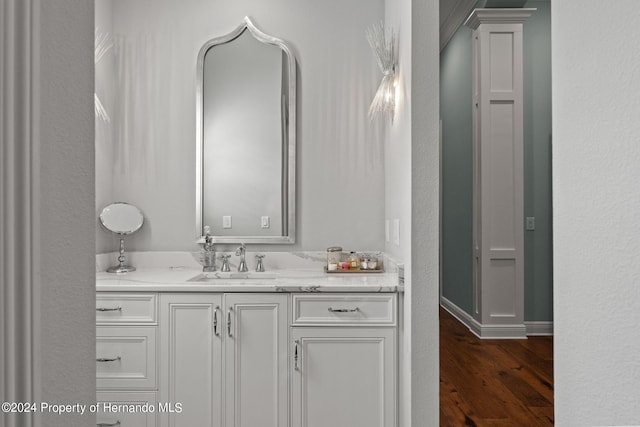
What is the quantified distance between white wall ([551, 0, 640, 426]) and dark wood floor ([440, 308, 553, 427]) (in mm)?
1832

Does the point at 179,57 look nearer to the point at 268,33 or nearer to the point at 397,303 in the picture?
the point at 268,33

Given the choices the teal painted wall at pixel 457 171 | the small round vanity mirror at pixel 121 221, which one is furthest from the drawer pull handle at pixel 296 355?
the teal painted wall at pixel 457 171

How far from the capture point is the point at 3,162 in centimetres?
43

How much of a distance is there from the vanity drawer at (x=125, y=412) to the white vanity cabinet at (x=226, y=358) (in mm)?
75

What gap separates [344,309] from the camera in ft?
7.13

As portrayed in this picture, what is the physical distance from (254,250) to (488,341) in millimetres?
2403

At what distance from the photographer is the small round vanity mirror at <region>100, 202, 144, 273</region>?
2.72 m

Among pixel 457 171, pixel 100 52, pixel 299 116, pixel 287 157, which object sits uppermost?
pixel 100 52

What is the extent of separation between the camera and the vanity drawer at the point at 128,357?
2184mm

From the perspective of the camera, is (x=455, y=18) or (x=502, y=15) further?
(x=455, y=18)

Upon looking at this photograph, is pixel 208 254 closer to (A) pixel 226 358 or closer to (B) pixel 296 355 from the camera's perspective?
(A) pixel 226 358

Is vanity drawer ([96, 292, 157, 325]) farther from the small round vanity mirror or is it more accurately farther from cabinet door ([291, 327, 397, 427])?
cabinet door ([291, 327, 397, 427])

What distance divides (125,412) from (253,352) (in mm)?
692

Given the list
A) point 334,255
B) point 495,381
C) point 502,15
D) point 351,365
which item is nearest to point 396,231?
point 334,255
